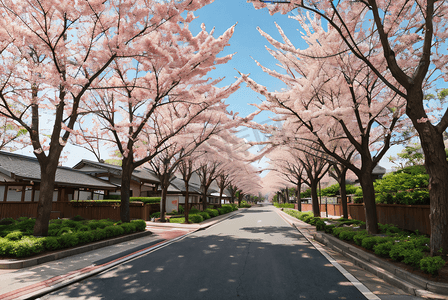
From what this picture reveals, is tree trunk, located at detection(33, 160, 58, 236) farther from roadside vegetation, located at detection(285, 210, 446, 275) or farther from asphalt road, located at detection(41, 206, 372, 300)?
roadside vegetation, located at detection(285, 210, 446, 275)

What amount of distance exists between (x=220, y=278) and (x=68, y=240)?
6.13 meters

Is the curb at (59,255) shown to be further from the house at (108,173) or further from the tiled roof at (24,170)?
the house at (108,173)

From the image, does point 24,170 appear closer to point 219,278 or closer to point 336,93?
point 219,278

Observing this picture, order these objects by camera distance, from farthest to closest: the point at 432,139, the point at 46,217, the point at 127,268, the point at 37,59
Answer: the point at 37,59 < the point at 46,217 < the point at 127,268 < the point at 432,139

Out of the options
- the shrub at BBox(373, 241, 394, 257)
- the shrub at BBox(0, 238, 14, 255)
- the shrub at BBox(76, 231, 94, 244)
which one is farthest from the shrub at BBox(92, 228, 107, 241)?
the shrub at BBox(373, 241, 394, 257)

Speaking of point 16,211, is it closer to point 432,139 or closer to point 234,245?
Answer: point 234,245

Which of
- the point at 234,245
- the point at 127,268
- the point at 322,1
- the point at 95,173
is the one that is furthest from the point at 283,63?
the point at 95,173

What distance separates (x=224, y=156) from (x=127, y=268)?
20.0 m

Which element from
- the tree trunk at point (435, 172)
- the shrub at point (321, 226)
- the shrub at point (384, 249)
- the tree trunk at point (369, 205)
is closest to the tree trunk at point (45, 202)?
the shrub at point (384, 249)

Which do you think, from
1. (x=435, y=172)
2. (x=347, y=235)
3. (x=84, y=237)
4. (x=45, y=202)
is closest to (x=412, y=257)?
(x=435, y=172)

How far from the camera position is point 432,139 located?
22.0ft

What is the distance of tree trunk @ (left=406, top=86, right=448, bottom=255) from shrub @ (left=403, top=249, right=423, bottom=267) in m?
0.62

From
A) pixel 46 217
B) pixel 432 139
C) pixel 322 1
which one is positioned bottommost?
pixel 46 217

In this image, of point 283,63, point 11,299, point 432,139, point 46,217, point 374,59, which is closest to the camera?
point 11,299
